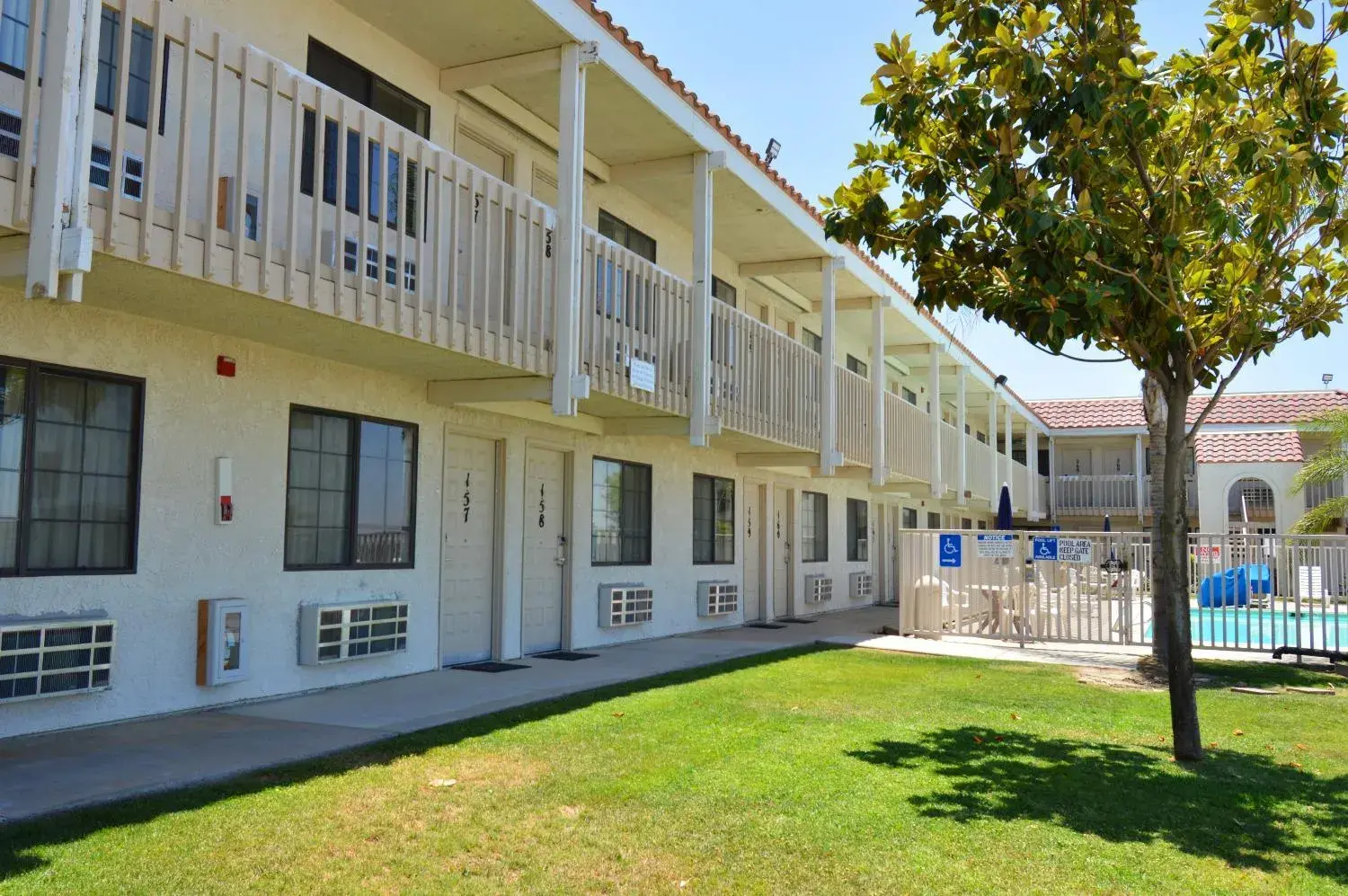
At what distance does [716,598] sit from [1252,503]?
24.4 m

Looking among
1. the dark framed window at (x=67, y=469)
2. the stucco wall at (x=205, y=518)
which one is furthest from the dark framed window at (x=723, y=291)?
the dark framed window at (x=67, y=469)

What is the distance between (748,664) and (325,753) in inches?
226

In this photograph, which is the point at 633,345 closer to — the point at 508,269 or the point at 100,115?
the point at 508,269

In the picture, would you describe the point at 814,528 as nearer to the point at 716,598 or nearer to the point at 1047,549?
the point at 716,598

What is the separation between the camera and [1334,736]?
25.5 feet

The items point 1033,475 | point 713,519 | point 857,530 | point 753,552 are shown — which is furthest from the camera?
point 1033,475

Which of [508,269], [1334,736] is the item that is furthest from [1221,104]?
[508,269]

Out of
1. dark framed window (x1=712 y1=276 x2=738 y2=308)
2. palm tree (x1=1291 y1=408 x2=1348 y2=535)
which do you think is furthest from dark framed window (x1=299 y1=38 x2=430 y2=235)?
palm tree (x1=1291 y1=408 x2=1348 y2=535)

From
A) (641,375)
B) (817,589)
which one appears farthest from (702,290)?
(817,589)

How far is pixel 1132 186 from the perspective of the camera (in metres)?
7.31

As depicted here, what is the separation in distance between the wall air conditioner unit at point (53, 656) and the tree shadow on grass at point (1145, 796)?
479 cm

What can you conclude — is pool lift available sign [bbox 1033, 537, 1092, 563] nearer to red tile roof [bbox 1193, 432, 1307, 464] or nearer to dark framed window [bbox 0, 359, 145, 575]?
dark framed window [bbox 0, 359, 145, 575]

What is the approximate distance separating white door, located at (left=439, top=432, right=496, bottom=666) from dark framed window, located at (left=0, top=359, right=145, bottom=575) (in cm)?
340

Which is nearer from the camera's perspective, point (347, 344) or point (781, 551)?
point (347, 344)
